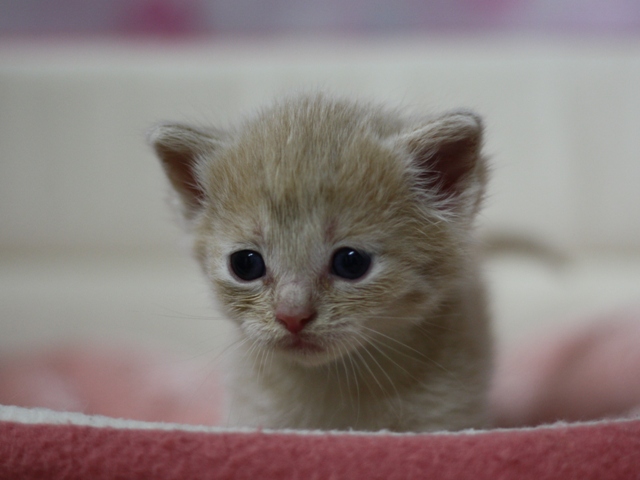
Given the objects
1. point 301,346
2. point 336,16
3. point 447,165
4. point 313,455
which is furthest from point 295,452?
point 336,16

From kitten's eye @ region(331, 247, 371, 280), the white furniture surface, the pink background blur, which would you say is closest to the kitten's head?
kitten's eye @ region(331, 247, 371, 280)

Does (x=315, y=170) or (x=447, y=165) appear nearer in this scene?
(x=315, y=170)

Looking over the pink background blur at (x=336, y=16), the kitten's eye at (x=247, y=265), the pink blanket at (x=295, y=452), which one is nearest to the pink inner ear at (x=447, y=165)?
the kitten's eye at (x=247, y=265)

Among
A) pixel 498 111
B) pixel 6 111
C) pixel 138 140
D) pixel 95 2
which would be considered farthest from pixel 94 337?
pixel 498 111

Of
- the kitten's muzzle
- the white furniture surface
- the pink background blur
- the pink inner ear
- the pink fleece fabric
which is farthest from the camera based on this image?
the pink background blur

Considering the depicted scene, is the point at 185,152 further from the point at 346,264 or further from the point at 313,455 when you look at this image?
the point at 313,455

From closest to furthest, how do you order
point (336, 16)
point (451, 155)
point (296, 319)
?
1. point (296, 319)
2. point (451, 155)
3. point (336, 16)

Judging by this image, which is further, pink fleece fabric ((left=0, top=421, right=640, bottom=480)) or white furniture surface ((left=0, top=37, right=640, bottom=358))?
white furniture surface ((left=0, top=37, right=640, bottom=358))

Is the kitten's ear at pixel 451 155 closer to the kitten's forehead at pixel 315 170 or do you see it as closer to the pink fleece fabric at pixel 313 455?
the kitten's forehead at pixel 315 170

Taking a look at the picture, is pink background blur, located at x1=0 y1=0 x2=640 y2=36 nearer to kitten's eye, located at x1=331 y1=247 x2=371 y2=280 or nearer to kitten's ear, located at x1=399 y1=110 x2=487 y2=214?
kitten's ear, located at x1=399 y1=110 x2=487 y2=214
